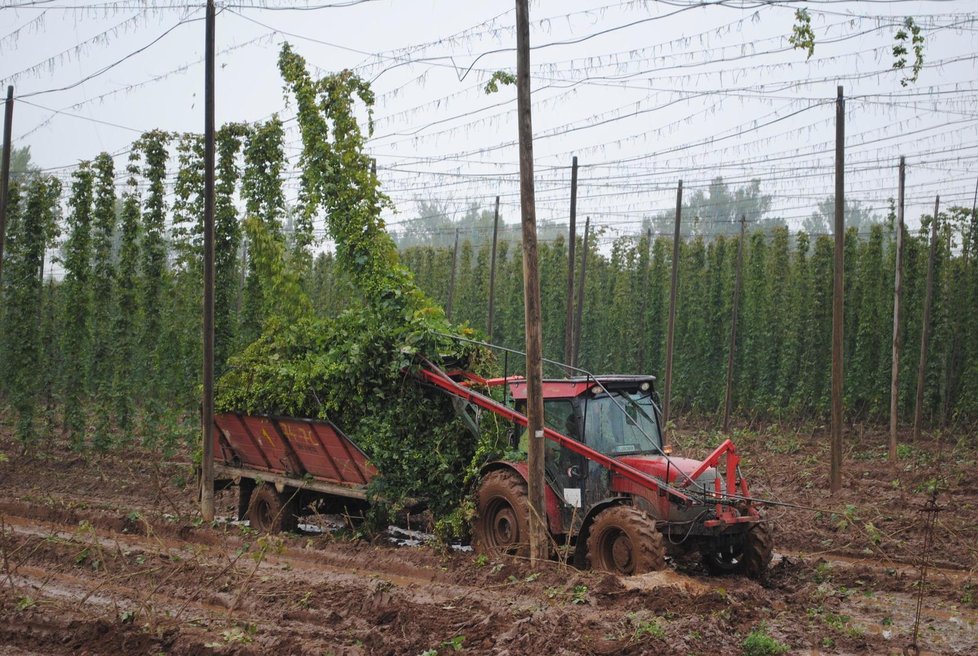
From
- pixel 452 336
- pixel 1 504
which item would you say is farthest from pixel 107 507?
pixel 452 336

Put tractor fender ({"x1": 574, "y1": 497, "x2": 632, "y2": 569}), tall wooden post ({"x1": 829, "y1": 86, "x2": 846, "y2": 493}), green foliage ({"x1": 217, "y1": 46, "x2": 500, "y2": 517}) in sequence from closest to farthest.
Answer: tractor fender ({"x1": 574, "y1": 497, "x2": 632, "y2": 569}), green foliage ({"x1": 217, "y1": 46, "x2": 500, "y2": 517}), tall wooden post ({"x1": 829, "y1": 86, "x2": 846, "y2": 493})

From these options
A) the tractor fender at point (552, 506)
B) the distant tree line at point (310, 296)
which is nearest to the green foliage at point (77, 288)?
the distant tree line at point (310, 296)

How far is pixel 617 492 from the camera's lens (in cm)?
1083

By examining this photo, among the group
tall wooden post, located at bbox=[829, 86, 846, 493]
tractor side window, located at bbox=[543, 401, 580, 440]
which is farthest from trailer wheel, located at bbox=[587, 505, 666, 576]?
tall wooden post, located at bbox=[829, 86, 846, 493]

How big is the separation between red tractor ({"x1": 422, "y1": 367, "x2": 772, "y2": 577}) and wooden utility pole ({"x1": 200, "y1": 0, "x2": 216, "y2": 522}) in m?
5.19

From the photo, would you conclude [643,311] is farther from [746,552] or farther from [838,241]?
[746,552]

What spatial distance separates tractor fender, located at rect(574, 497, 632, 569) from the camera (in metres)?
10.6

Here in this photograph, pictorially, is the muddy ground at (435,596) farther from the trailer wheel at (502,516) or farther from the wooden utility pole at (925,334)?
the wooden utility pole at (925,334)

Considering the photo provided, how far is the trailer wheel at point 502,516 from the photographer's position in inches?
443

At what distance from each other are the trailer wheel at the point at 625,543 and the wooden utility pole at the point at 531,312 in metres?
0.70

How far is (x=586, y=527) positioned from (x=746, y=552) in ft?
6.59

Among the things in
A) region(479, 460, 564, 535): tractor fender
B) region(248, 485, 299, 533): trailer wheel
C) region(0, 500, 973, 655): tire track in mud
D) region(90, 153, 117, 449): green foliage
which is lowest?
region(248, 485, 299, 533): trailer wheel

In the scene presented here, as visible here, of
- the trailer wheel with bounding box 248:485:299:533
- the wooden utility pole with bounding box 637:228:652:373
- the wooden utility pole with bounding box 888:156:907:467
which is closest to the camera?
the trailer wheel with bounding box 248:485:299:533

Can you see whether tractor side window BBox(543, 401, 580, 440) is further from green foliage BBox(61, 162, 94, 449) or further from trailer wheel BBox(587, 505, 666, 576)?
green foliage BBox(61, 162, 94, 449)
